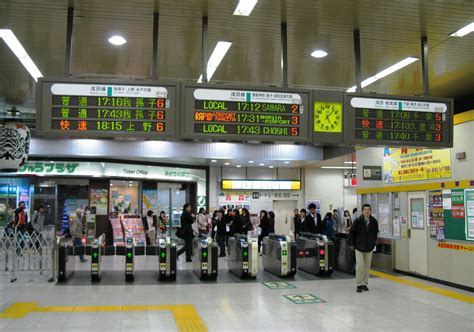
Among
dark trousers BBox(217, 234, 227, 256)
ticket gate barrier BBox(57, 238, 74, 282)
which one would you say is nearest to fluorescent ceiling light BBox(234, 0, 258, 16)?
ticket gate barrier BBox(57, 238, 74, 282)

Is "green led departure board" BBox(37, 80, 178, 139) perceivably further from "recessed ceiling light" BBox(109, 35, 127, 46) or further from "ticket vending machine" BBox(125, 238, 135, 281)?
"ticket vending machine" BBox(125, 238, 135, 281)

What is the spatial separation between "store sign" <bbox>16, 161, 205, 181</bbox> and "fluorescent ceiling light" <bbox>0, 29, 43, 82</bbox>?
8581 millimetres

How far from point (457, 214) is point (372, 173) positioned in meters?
3.42

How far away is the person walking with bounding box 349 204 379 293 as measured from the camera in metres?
9.42

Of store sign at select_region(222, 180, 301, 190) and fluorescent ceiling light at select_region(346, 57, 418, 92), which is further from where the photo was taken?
store sign at select_region(222, 180, 301, 190)

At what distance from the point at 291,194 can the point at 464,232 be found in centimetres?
1445

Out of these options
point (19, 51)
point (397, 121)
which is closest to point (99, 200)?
point (19, 51)

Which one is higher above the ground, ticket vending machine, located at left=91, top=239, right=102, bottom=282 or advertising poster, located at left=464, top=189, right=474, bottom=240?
advertising poster, located at left=464, top=189, right=474, bottom=240

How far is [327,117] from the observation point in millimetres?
6219

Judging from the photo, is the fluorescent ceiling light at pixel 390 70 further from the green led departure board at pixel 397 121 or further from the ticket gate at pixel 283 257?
the ticket gate at pixel 283 257

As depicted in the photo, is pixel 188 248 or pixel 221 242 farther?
pixel 221 242

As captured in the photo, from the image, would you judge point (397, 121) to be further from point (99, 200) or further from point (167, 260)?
point (99, 200)

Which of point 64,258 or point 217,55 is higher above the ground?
point 217,55

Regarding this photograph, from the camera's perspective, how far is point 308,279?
10984mm
